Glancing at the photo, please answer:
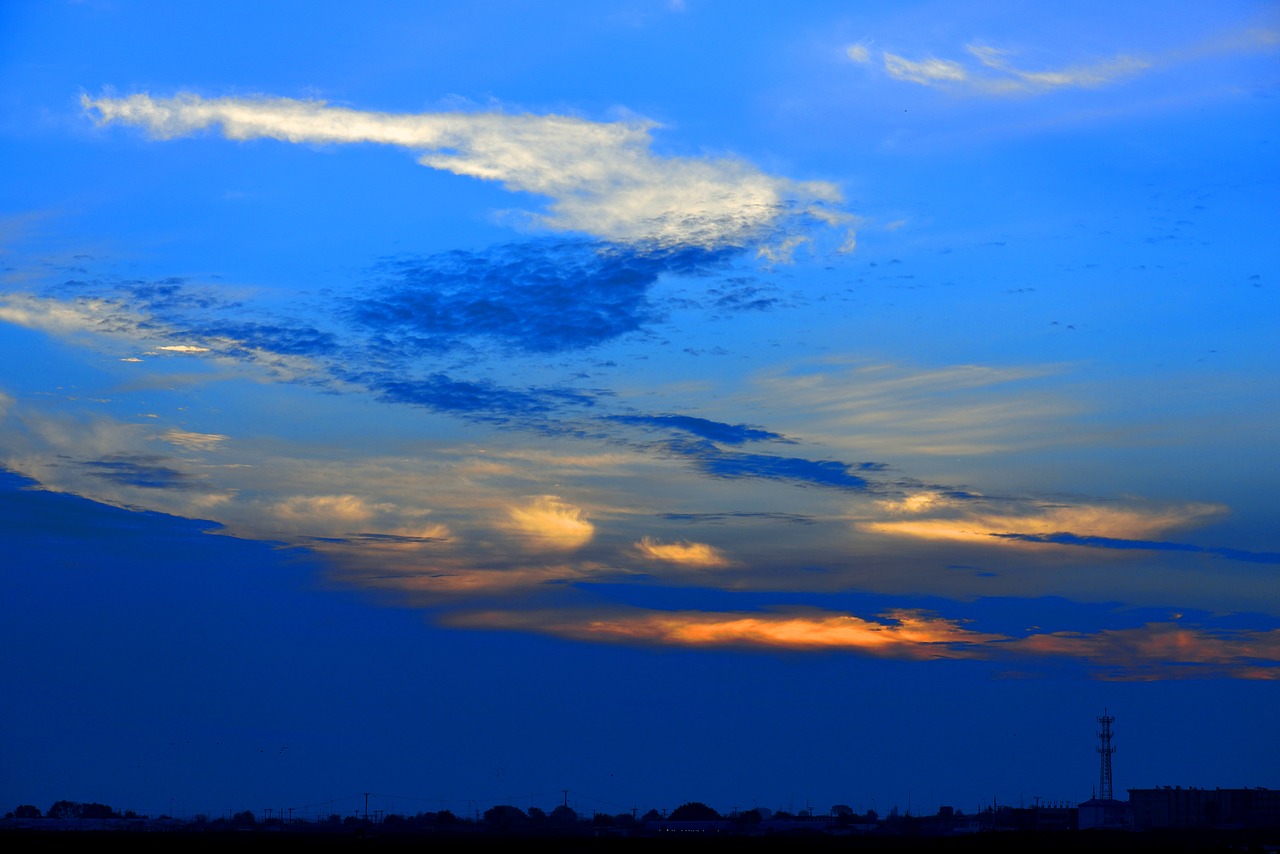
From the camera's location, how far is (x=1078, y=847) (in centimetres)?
10881

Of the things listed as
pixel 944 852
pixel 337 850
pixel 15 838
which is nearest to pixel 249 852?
pixel 337 850

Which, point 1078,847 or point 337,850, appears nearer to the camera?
point 337,850

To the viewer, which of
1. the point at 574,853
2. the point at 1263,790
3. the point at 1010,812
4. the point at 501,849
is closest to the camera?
the point at 574,853

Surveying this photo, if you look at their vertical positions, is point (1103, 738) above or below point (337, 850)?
above

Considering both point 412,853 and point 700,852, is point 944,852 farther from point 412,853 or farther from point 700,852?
point 412,853

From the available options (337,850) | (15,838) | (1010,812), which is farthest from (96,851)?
(1010,812)

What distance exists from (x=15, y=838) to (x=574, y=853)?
53692mm

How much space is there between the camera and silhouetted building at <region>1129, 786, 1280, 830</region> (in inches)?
5940

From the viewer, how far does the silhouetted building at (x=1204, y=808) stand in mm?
150875

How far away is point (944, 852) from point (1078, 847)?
1338 cm

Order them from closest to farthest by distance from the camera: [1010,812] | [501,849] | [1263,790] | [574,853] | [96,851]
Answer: [96,851] < [574,853] < [501,849] < [1263,790] < [1010,812]

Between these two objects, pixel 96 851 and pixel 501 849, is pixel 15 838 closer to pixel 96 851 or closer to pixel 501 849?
pixel 96 851

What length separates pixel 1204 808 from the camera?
153 m

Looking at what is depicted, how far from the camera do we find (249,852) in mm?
94750
